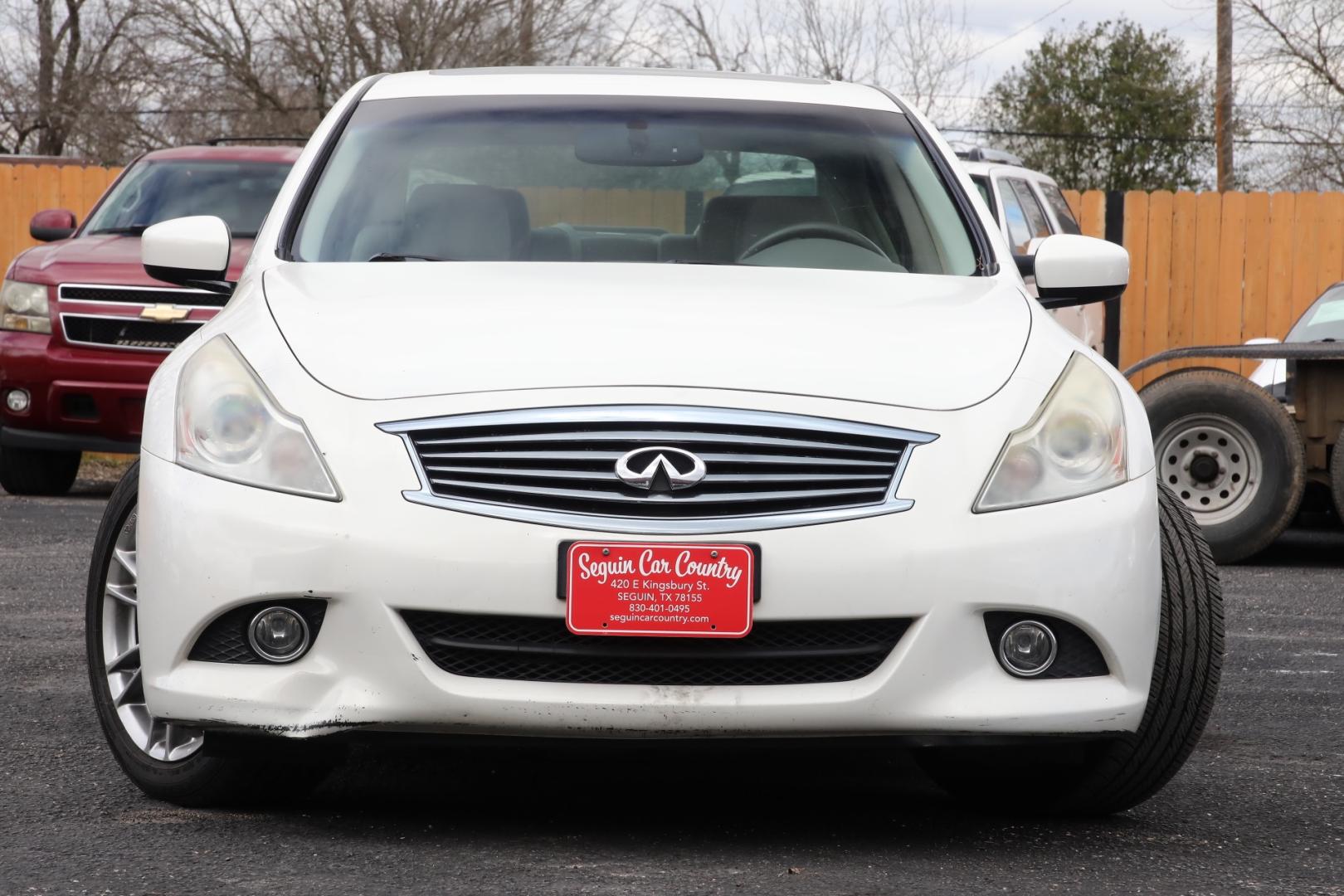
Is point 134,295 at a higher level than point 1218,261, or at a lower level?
lower

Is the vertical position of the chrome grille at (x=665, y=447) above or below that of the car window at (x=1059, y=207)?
below

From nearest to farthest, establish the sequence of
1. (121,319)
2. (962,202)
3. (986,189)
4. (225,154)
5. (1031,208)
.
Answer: (962,202) → (121,319) → (225,154) → (986,189) → (1031,208)

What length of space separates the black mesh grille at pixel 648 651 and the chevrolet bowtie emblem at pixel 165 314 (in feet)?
22.0

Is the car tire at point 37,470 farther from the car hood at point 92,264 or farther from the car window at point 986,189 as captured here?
the car window at point 986,189

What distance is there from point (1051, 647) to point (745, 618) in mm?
566

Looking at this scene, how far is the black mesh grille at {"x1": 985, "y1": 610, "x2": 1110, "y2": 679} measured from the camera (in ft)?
10.6

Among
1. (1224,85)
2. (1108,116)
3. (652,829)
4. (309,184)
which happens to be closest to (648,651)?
(652,829)

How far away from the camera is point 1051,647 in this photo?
328 cm

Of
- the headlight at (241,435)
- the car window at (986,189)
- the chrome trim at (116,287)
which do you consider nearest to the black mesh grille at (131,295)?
the chrome trim at (116,287)

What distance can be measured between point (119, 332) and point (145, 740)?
6375mm

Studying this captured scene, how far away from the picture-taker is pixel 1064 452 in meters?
3.34

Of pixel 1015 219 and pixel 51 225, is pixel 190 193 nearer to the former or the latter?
pixel 51 225

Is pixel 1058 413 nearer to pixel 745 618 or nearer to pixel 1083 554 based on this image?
pixel 1083 554

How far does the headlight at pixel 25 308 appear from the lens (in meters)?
9.72
